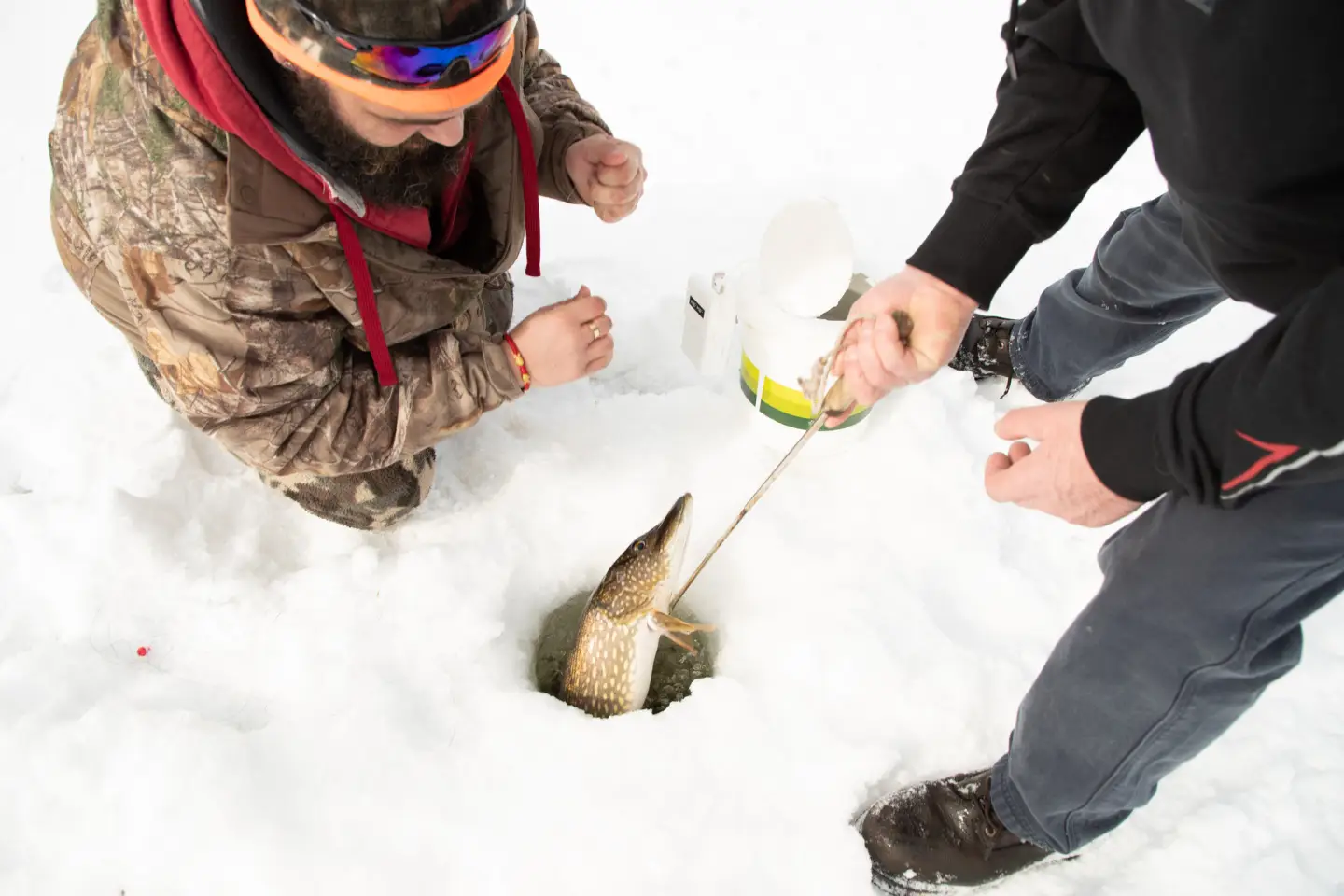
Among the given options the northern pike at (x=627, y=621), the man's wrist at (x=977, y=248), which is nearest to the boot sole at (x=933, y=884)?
the northern pike at (x=627, y=621)

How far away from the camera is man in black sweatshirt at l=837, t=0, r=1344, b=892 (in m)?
0.76

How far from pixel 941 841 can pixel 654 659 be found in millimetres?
710

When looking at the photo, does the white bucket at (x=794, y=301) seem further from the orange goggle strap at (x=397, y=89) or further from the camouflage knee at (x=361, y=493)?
the camouflage knee at (x=361, y=493)

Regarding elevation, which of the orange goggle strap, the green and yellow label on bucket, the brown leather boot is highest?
the orange goggle strap

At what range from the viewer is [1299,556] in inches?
33.4

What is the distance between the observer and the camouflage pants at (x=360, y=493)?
1626 mm

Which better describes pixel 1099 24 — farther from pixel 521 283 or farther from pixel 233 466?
pixel 233 466

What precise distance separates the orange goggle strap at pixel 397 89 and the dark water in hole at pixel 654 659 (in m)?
1.08

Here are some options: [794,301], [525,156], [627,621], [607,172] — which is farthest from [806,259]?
[627,621]

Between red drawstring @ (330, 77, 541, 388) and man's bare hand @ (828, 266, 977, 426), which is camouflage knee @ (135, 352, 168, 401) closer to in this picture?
red drawstring @ (330, 77, 541, 388)

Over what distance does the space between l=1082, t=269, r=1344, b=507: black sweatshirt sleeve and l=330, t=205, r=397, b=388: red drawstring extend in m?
1.11

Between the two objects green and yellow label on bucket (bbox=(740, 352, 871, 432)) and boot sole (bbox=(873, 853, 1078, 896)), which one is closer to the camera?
boot sole (bbox=(873, 853, 1078, 896))

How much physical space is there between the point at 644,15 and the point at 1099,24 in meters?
2.77

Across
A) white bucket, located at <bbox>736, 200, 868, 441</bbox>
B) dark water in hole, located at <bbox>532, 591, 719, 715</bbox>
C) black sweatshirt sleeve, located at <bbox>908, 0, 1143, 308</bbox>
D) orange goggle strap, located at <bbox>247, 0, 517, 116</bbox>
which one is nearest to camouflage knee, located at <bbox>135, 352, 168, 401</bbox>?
orange goggle strap, located at <bbox>247, 0, 517, 116</bbox>
